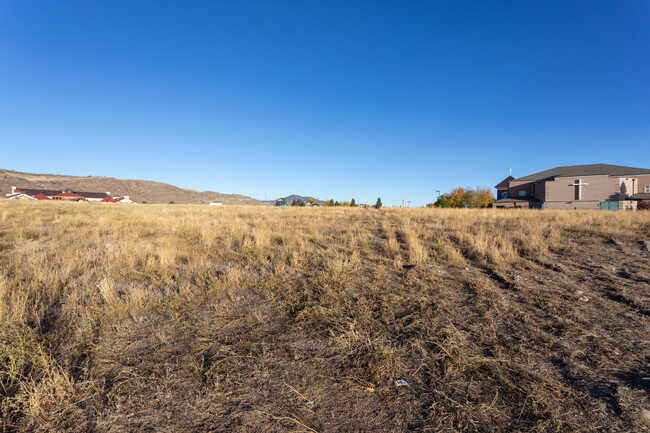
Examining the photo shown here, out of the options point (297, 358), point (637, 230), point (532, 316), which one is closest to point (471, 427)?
point (297, 358)

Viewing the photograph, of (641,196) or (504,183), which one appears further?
(504,183)

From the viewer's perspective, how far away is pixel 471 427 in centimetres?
182

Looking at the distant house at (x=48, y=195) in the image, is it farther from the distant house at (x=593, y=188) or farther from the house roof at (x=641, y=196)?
the house roof at (x=641, y=196)

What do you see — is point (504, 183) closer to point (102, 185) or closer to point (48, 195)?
point (48, 195)

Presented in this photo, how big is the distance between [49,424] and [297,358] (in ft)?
5.89

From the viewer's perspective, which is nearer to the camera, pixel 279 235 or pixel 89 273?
pixel 89 273

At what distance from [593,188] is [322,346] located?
60271 millimetres

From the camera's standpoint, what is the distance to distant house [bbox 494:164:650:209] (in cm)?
4188

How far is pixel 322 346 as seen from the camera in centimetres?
278

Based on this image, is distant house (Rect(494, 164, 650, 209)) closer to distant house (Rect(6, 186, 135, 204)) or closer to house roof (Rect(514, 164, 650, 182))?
house roof (Rect(514, 164, 650, 182))

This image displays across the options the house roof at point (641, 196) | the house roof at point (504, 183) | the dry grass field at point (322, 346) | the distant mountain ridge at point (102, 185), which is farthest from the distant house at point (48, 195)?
the house roof at point (641, 196)

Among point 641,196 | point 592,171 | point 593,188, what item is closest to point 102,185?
point 593,188

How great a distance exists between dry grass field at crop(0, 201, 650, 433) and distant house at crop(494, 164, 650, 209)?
170 feet

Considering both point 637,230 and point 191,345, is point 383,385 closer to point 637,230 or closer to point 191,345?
point 191,345
